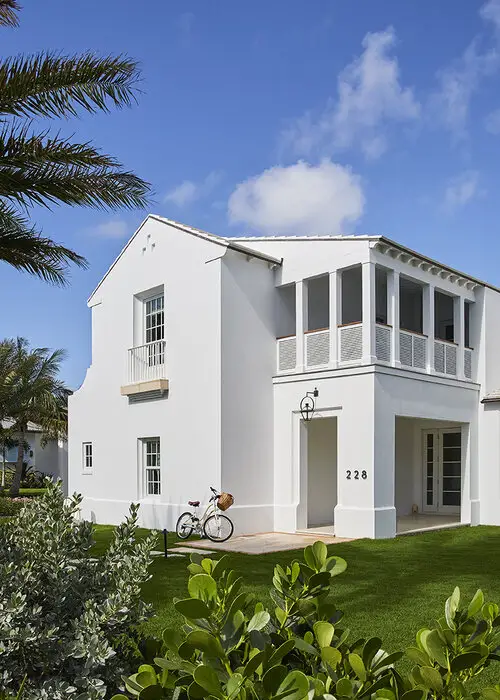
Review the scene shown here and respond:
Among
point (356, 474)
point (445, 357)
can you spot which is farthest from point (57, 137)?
point (445, 357)

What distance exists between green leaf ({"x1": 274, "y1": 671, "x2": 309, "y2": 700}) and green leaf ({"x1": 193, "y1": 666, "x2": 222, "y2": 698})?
13 centimetres

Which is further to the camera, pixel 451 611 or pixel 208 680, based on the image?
pixel 451 611

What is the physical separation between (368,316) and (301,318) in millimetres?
1928

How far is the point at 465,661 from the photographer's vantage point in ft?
5.40

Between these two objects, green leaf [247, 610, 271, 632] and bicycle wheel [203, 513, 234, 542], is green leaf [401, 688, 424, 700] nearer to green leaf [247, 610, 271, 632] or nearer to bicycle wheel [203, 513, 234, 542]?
green leaf [247, 610, 271, 632]

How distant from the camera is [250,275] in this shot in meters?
16.6

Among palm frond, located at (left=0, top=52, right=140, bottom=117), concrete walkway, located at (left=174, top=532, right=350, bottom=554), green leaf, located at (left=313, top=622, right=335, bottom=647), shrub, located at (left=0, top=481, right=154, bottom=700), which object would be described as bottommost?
concrete walkway, located at (left=174, top=532, right=350, bottom=554)

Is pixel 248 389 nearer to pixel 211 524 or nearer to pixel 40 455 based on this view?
pixel 211 524

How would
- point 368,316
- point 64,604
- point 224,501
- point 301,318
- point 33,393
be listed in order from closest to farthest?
point 64,604 → point 224,501 → point 368,316 → point 301,318 → point 33,393

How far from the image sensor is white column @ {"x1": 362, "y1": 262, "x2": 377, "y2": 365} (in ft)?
49.1

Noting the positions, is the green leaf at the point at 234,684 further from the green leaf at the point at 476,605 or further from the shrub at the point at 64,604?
the shrub at the point at 64,604

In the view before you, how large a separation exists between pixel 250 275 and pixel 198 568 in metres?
14.9

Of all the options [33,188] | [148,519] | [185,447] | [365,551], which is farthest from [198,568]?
[148,519]

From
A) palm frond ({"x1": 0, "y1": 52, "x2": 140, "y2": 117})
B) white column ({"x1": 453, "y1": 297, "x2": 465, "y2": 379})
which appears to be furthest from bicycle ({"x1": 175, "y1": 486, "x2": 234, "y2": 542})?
palm frond ({"x1": 0, "y1": 52, "x2": 140, "y2": 117})
